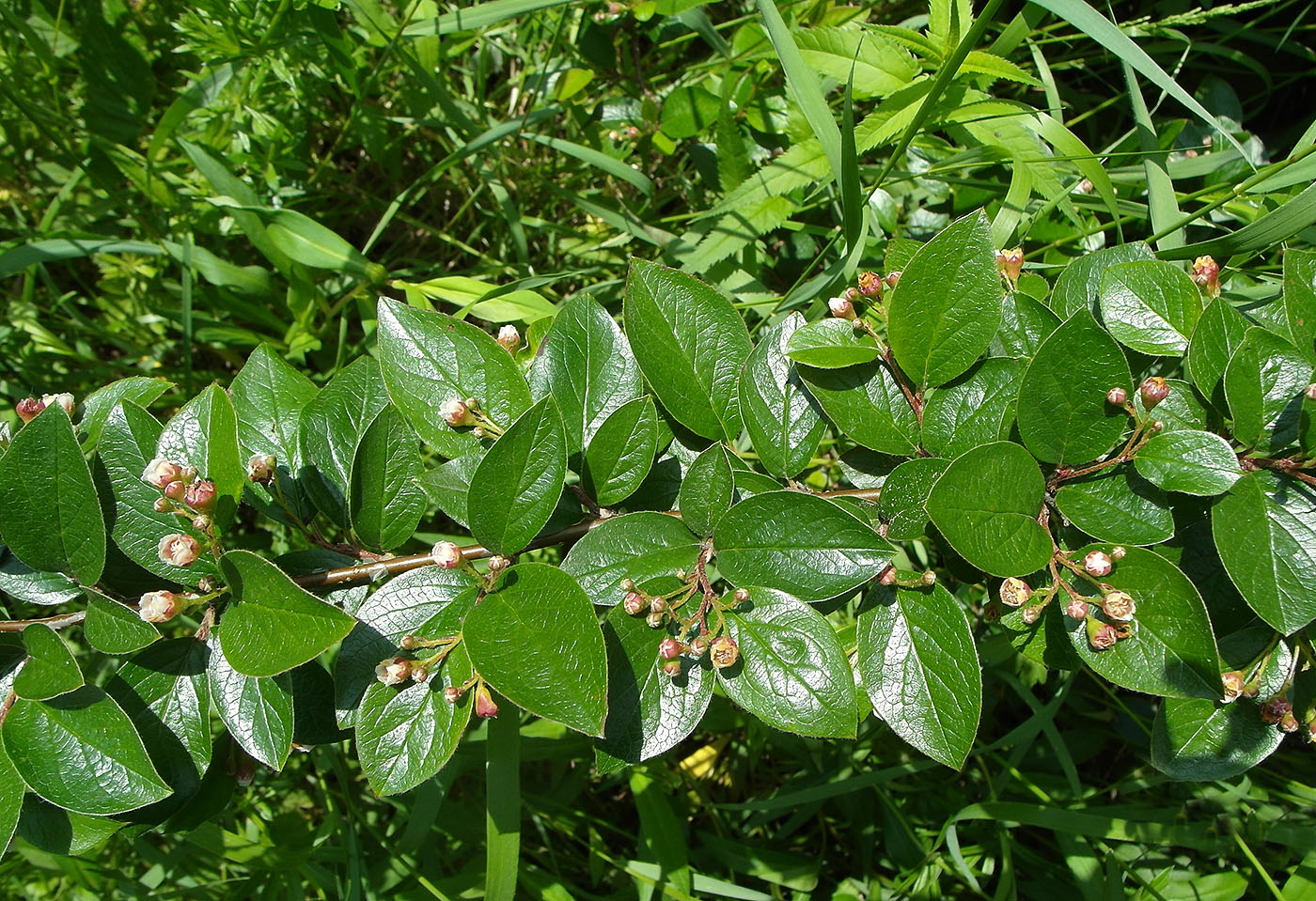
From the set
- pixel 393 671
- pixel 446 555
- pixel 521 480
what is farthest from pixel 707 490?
pixel 393 671

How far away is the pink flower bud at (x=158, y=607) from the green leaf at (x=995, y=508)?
2.96 feet

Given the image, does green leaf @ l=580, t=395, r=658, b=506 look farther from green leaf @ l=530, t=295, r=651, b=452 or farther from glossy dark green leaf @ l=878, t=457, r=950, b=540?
glossy dark green leaf @ l=878, t=457, r=950, b=540

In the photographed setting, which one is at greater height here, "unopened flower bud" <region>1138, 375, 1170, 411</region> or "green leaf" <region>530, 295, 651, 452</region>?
"green leaf" <region>530, 295, 651, 452</region>

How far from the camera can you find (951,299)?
1156 millimetres

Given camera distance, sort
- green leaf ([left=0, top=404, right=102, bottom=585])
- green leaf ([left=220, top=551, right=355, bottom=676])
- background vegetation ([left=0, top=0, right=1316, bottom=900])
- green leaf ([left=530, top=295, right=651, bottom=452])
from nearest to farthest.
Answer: green leaf ([left=220, top=551, right=355, bottom=676]) < green leaf ([left=0, top=404, right=102, bottom=585]) < green leaf ([left=530, top=295, right=651, bottom=452]) < background vegetation ([left=0, top=0, right=1316, bottom=900])

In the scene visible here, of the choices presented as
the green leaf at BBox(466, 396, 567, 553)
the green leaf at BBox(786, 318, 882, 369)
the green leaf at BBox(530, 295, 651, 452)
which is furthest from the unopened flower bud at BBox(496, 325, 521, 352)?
the green leaf at BBox(786, 318, 882, 369)

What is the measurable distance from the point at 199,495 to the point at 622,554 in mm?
520

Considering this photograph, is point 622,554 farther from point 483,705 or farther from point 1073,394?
point 1073,394

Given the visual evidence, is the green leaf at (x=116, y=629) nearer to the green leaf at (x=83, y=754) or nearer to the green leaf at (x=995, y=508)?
the green leaf at (x=83, y=754)

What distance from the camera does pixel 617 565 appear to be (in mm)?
1147

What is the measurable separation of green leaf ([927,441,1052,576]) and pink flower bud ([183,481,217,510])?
0.85m

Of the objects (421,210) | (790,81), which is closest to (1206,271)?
(790,81)

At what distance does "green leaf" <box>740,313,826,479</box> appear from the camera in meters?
1.24

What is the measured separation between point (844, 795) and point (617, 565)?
142cm
